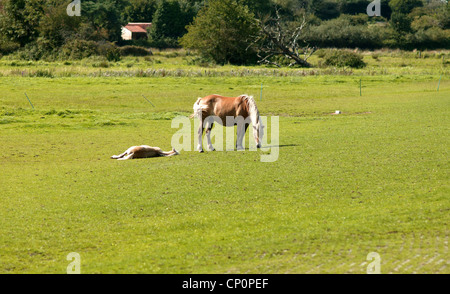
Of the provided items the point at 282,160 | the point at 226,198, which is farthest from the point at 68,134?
the point at 226,198

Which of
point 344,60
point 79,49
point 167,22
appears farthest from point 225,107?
point 167,22

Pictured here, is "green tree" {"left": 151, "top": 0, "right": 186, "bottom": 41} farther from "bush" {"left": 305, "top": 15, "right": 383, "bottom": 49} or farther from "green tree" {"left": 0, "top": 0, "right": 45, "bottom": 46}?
"green tree" {"left": 0, "top": 0, "right": 45, "bottom": 46}

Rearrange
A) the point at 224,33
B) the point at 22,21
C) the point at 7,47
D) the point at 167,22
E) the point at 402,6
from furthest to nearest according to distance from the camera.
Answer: the point at 402,6
the point at 167,22
the point at 22,21
the point at 7,47
the point at 224,33

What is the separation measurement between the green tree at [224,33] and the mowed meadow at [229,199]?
163ft

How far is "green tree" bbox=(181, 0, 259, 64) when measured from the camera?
3127 inches

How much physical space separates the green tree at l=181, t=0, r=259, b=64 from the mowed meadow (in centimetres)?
4968

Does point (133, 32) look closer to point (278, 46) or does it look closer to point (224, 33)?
point (224, 33)

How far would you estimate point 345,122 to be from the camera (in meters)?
29.1

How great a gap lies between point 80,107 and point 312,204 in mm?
26906

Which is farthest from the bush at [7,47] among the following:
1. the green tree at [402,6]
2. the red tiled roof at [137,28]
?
the green tree at [402,6]

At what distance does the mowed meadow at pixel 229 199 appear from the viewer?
10156 mm

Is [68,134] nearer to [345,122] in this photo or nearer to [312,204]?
[345,122]

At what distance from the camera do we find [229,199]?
1392cm

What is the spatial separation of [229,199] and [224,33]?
67342 mm
